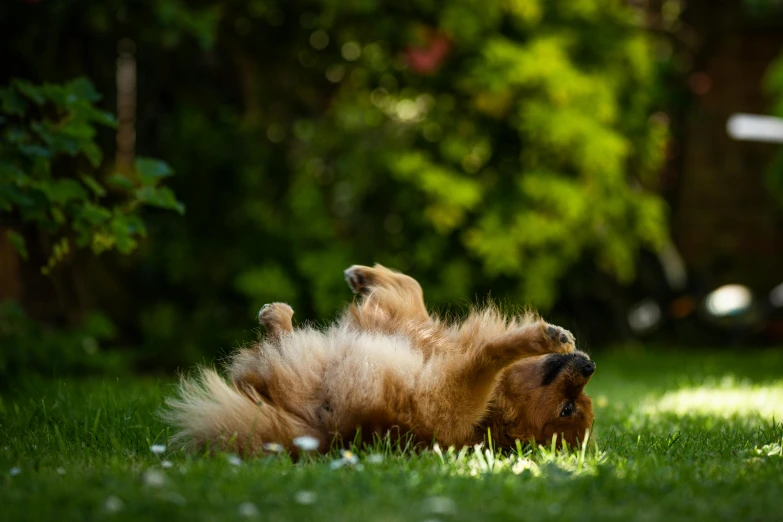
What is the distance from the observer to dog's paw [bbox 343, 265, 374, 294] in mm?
3424

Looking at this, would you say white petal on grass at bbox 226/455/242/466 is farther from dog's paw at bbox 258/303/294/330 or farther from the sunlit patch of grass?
the sunlit patch of grass

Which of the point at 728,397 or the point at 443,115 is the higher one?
the point at 443,115

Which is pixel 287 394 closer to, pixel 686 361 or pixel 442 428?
pixel 442 428

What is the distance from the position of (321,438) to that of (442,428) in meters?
0.37

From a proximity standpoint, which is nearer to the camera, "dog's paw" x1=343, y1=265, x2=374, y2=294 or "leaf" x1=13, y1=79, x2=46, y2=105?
"leaf" x1=13, y1=79, x2=46, y2=105

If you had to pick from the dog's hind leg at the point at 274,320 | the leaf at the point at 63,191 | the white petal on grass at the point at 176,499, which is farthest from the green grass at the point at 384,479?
the leaf at the point at 63,191

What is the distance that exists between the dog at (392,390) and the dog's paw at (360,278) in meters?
0.44

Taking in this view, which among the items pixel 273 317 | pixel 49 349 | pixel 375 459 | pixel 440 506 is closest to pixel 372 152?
pixel 49 349

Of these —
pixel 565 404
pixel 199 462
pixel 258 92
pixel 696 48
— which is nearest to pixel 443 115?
pixel 258 92

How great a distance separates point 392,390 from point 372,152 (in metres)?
4.93

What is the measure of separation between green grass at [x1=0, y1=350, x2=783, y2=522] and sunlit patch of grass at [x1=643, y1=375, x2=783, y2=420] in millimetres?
616

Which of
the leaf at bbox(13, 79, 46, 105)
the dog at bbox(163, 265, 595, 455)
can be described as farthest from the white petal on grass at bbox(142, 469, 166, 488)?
the leaf at bbox(13, 79, 46, 105)

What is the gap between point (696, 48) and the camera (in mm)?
9484

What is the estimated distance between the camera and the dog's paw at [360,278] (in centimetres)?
342
